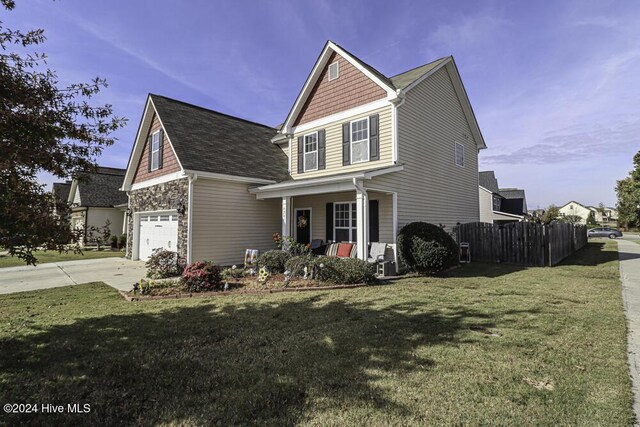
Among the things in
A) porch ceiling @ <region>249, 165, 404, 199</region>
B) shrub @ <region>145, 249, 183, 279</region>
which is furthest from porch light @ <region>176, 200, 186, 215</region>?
porch ceiling @ <region>249, 165, 404, 199</region>

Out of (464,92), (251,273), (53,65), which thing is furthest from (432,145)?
(53,65)

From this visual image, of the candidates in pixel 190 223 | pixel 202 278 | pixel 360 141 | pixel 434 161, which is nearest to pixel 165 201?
pixel 190 223

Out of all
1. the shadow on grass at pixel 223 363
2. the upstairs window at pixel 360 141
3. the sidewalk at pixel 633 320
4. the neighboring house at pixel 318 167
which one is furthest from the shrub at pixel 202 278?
the sidewalk at pixel 633 320

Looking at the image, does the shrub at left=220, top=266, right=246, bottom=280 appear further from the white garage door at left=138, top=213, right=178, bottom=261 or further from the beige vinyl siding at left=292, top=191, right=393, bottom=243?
the beige vinyl siding at left=292, top=191, right=393, bottom=243

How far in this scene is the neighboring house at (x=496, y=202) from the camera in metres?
34.6

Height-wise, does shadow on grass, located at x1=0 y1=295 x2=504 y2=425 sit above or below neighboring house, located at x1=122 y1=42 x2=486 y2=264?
below

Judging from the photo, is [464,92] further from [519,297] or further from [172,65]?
[172,65]

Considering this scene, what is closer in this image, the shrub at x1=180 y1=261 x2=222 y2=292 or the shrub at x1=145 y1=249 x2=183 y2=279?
the shrub at x1=180 y1=261 x2=222 y2=292

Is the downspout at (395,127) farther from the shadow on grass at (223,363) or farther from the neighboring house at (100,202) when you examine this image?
the neighboring house at (100,202)

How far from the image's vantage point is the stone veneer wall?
11.8m

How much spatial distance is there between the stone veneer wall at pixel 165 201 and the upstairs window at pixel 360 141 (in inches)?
256

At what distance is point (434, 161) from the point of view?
14.0 metres

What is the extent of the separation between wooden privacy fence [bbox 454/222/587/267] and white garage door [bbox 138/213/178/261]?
12.5m

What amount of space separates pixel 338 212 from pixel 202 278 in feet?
20.8
